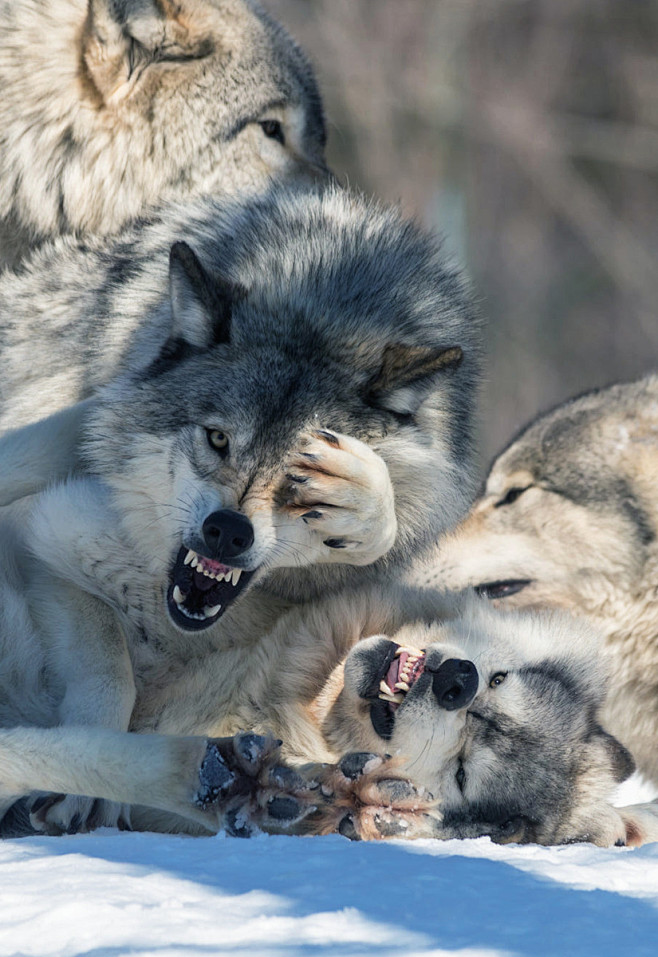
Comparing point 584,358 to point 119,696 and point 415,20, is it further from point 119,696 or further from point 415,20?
point 119,696

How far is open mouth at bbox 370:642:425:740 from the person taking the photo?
2793mm

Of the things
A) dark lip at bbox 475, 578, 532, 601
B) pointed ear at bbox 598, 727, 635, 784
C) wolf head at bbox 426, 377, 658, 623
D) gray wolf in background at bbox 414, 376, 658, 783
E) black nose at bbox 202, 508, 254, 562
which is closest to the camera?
black nose at bbox 202, 508, 254, 562

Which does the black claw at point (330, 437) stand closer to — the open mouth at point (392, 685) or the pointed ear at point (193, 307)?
the pointed ear at point (193, 307)

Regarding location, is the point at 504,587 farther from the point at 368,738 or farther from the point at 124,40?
the point at 124,40

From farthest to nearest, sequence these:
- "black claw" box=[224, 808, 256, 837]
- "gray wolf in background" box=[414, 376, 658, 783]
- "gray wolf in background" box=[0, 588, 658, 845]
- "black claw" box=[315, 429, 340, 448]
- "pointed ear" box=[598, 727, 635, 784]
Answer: "gray wolf in background" box=[414, 376, 658, 783] < "pointed ear" box=[598, 727, 635, 784] < "black claw" box=[315, 429, 340, 448] < "gray wolf in background" box=[0, 588, 658, 845] < "black claw" box=[224, 808, 256, 837]

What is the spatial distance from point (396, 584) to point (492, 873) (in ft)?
4.79

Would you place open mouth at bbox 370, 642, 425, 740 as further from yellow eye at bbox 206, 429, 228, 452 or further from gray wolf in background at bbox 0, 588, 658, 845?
yellow eye at bbox 206, 429, 228, 452

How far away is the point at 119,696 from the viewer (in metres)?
2.77

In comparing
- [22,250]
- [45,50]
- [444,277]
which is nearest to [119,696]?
[444,277]

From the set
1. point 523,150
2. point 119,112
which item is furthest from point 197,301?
point 523,150

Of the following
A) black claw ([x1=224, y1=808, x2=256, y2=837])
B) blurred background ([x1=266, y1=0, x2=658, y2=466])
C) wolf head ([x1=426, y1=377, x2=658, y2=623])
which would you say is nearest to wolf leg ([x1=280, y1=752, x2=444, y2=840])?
black claw ([x1=224, y1=808, x2=256, y2=837])

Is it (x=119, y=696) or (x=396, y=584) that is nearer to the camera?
(x=119, y=696)

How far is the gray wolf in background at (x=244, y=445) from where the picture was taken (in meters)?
2.66

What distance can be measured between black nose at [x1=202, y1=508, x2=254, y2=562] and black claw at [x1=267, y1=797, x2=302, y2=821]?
60 centimetres
